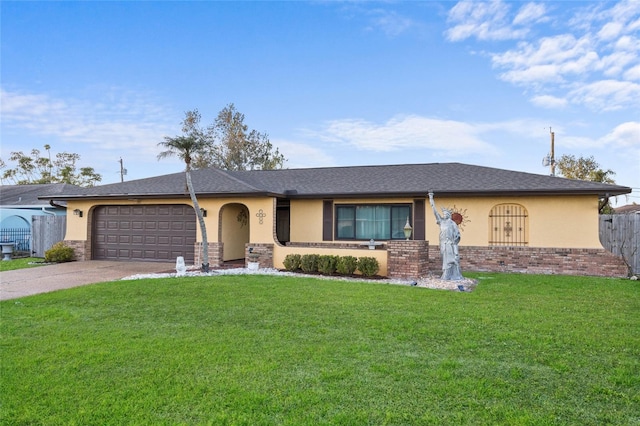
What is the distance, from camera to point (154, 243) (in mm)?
15875

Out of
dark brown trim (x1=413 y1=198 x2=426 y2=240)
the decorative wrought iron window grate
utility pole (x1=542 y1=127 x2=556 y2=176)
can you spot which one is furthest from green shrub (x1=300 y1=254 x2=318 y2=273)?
utility pole (x1=542 y1=127 x2=556 y2=176)

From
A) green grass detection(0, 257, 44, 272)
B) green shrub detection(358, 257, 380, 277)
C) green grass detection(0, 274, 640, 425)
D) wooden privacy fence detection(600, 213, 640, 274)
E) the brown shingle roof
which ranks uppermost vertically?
the brown shingle roof

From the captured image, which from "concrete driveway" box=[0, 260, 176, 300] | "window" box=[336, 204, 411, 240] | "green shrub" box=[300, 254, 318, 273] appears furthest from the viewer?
"window" box=[336, 204, 411, 240]

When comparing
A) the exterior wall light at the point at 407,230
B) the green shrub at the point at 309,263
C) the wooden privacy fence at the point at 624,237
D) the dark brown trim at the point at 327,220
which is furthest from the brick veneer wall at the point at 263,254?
the wooden privacy fence at the point at 624,237

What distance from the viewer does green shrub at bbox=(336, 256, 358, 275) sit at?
39.9ft

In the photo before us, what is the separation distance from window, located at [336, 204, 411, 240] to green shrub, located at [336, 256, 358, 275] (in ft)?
10.2

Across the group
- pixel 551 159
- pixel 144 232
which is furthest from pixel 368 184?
pixel 551 159

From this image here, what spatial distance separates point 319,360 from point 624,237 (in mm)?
12472

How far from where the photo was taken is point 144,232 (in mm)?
15977

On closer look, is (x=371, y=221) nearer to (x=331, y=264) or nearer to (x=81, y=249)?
(x=331, y=264)

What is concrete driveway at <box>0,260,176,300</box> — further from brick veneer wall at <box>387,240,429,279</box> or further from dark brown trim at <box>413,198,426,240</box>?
dark brown trim at <box>413,198,426,240</box>

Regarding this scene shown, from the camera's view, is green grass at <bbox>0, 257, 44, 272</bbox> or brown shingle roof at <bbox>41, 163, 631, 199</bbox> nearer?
brown shingle roof at <bbox>41, 163, 631, 199</bbox>

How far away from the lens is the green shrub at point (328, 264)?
12.3m

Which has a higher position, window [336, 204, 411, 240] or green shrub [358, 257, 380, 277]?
window [336, 204, 411, 240]
